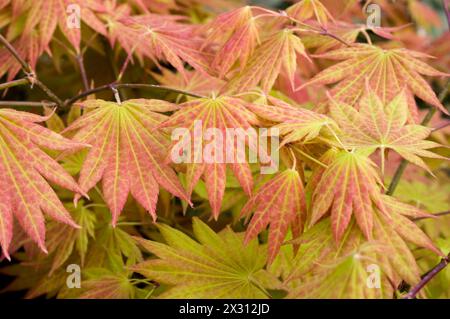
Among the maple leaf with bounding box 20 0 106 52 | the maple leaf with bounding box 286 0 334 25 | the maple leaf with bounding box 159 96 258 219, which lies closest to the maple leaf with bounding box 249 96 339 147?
the maple leaf with bounding box 159 96 258 219

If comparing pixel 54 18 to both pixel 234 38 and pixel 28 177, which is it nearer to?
pixel 234 38

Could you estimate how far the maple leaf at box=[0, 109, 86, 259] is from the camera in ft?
3.24

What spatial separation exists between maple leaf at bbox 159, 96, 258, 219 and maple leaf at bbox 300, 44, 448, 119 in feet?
0.89

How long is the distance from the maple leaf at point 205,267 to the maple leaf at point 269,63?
0.32 metres

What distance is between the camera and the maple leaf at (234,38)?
1312 mm

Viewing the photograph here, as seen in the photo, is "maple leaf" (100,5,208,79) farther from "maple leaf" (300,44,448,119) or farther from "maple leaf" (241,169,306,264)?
"maple leaf" (241,169,306,264)

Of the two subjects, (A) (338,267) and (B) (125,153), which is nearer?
(A) (338,267)

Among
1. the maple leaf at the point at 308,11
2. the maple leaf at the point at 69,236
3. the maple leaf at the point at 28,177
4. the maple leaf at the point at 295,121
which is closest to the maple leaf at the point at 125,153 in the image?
the maple leaf at the point at 28,177

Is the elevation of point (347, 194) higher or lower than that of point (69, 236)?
higher

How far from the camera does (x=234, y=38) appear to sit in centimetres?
133

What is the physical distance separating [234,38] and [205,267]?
0.51m

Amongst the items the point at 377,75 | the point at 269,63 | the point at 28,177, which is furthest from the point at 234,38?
the point at 28,177

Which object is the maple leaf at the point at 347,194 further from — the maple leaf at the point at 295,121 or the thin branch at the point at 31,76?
the thin branch at the point at 31,76

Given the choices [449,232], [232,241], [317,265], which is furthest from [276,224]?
[449,232]
